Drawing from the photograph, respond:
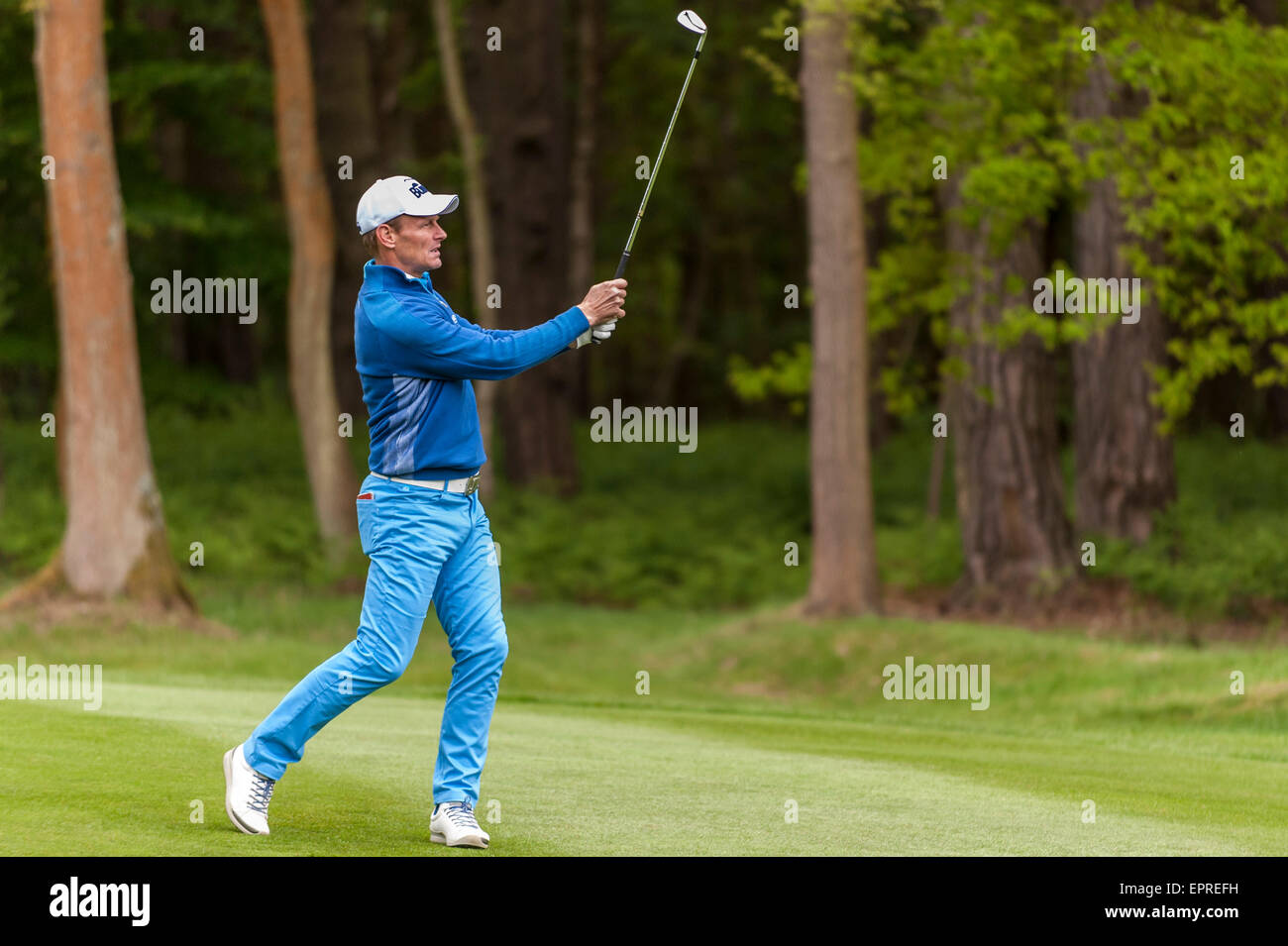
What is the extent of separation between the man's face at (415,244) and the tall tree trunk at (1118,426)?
14.9m

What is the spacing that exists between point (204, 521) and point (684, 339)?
876 inches

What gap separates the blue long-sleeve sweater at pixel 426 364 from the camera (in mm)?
6461

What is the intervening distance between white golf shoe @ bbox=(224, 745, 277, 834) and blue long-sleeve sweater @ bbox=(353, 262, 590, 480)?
3.85ft

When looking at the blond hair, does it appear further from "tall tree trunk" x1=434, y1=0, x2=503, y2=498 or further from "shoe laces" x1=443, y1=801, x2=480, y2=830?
"tall tree trunk" x1=434, y1=0, x2=503, y2=498

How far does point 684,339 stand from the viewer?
46250 millimetres

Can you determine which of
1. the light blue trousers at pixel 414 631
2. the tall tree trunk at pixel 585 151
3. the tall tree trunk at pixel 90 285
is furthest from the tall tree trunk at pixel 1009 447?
the tall tree trunk at pixel 585 151

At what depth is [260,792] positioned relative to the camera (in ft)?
21.0

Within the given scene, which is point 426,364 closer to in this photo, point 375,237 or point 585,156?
point 375,237

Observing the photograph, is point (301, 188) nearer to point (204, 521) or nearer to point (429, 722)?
point (204, 521)

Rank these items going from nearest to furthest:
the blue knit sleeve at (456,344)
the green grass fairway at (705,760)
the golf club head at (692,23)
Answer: the blue knit sleeve at (456,344)
the green grass fairway at (705,760)
the golf club head at (692,23)

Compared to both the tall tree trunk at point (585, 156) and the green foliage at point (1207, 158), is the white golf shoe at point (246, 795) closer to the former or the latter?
the green foliage at point (1207, 158)

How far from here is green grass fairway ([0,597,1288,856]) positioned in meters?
6.66

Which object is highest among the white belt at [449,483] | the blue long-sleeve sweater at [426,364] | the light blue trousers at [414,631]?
the blue long-sleeve sweater at [426,364]
